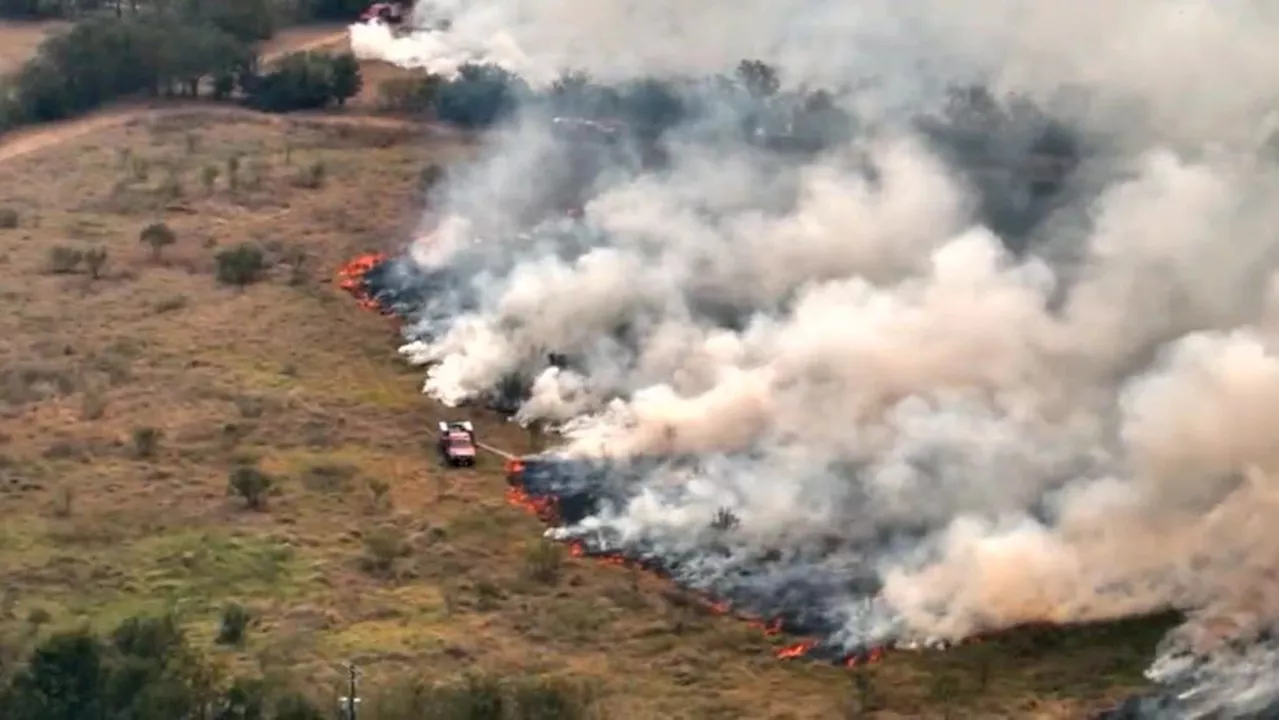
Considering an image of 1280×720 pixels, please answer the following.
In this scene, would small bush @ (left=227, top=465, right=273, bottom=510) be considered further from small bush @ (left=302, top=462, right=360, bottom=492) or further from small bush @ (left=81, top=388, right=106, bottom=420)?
small bush @ (left=81, top=388, right=106, bottom=420)

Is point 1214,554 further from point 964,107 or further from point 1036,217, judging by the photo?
point 964,107

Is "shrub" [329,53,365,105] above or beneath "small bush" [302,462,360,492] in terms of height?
above

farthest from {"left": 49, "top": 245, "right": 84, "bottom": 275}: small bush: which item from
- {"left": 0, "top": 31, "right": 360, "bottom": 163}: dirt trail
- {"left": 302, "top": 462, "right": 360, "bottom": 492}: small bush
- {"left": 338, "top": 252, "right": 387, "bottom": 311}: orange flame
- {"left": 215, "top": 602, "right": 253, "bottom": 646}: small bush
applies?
{"left": 215, "top": 602, "right": 253, "bottom": 646}: small bush

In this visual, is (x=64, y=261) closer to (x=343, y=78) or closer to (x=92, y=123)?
(x=92, y=123)

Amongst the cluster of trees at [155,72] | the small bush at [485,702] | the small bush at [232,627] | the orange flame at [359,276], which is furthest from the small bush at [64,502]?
the cluster of trees at [155,72]

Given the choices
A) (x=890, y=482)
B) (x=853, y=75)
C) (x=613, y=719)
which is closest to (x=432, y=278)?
(x=853, y=75)

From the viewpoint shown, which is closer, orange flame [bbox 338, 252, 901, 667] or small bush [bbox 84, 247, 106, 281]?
orange flame [bbox 338, 252, 901, 667]
